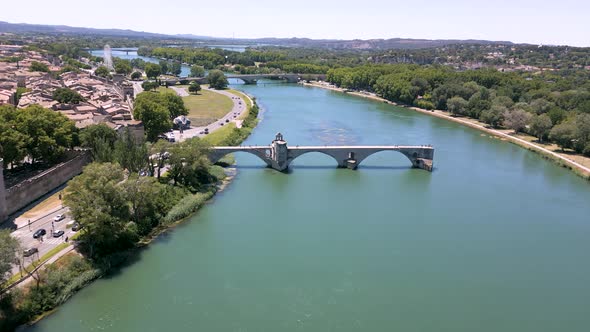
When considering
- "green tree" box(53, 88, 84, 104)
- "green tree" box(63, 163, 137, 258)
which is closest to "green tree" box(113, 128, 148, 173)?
"green tree" box(63, 163, 137, 258)

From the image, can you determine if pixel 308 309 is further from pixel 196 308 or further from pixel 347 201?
pixel 347 201

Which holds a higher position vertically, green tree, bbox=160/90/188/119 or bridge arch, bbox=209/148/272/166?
green tree, bbox=160/90/188/119

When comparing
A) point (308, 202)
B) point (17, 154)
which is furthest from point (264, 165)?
point (17, 154)

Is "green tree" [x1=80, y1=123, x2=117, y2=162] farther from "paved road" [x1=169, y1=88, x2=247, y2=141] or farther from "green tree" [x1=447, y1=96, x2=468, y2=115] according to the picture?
"green tree" [x1=447, y1=96, x2=468, y2=115]

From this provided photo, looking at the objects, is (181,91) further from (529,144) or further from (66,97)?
(529,144)

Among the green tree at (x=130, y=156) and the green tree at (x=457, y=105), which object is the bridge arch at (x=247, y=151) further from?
the green tree at (x=457, y=105)

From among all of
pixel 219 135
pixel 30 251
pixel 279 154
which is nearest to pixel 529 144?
pixel 279 154

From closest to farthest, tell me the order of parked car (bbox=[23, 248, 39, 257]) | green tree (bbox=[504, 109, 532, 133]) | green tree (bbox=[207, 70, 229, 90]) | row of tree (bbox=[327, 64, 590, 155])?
parked car (bbox=[23, 248, 39, 257])
row of tree (bbox=[327, 64, 590, 155])
green tree (bbox=[504, 109, 532, 133])
green tree (bbox=[207, 70, 229, 90])

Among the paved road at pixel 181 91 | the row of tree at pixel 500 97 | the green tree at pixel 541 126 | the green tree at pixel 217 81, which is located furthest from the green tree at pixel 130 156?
the green tree at pixel 217 81
